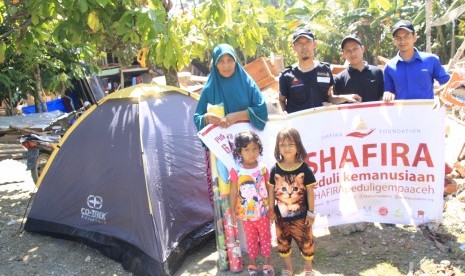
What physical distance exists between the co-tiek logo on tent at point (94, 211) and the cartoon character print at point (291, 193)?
1720 mm

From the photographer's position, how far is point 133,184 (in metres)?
3.64

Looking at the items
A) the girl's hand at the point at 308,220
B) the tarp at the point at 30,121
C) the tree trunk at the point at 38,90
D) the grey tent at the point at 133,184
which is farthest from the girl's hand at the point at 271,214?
the tree trunk at the point at 38,90

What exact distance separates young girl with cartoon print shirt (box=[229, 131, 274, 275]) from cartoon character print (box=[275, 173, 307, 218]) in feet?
0.47

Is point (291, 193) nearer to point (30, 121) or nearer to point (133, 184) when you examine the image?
point (133, 184)

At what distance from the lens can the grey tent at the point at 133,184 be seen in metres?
3.52

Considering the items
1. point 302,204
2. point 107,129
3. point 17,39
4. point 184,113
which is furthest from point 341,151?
point 17,39

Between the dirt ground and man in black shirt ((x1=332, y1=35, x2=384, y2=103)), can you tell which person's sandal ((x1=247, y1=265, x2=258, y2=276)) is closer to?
the dirt ground

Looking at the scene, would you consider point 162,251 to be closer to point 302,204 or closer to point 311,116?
point 302,204

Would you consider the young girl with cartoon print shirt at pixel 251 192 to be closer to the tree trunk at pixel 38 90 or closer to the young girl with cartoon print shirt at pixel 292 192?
the young girl with cartoon print shirt at pixel 292 192

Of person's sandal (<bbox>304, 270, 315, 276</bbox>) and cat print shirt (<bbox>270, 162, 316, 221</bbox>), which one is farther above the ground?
cat print shirt (<bbox>270, 162, 316, 221</bbox>)

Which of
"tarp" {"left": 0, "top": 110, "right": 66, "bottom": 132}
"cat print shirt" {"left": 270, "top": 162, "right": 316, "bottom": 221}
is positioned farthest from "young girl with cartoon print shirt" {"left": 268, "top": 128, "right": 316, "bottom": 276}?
"tarp" {"left": 0, "top": 110, "right": 66, "bottom": 132}

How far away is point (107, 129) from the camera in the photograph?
3994 millimetres

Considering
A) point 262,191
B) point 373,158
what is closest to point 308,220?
point 262,191

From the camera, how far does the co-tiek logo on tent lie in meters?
3.82
